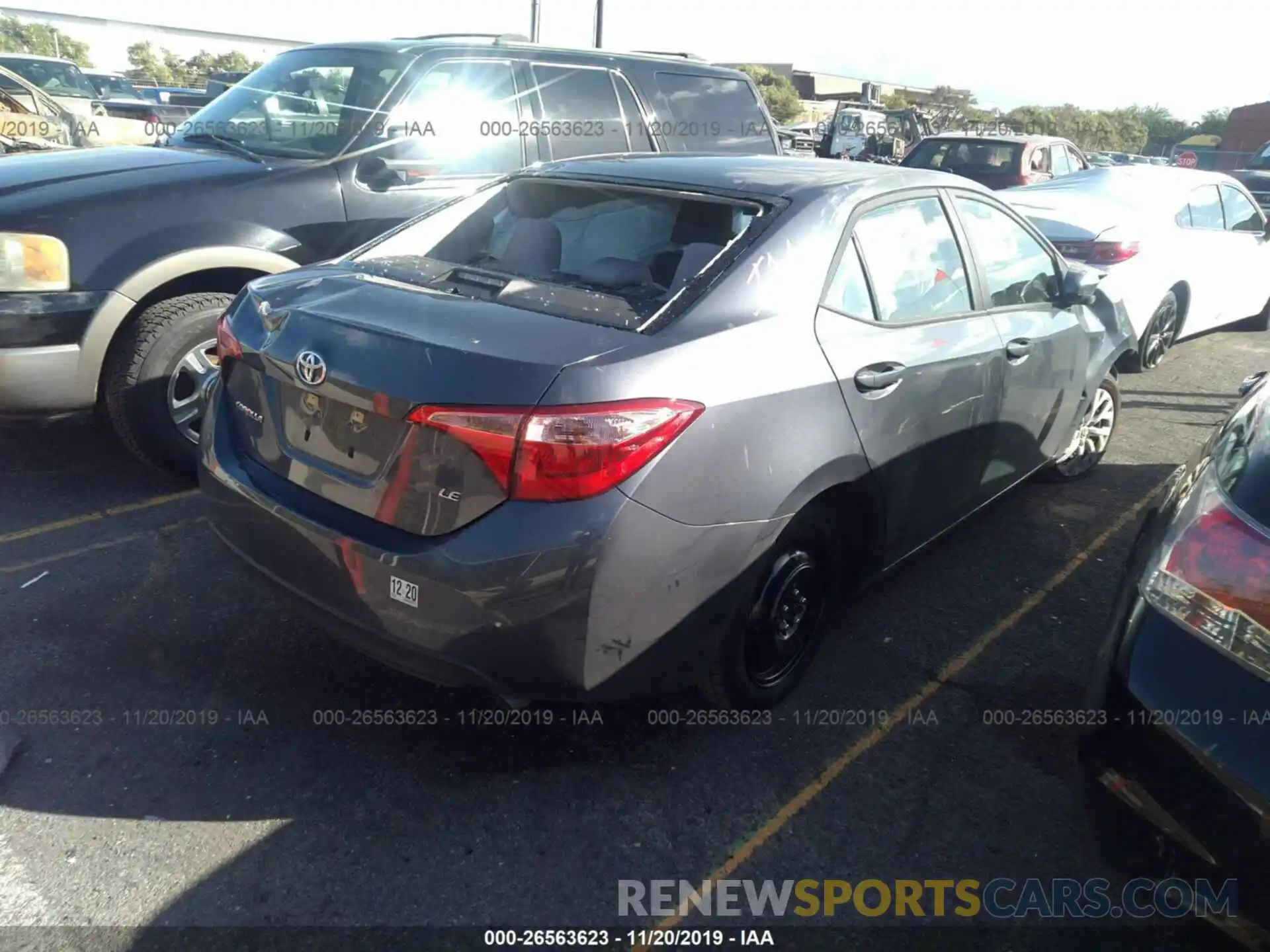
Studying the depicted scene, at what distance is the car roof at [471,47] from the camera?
5254 millimetres

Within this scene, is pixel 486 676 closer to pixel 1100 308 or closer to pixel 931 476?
pixel 931 476

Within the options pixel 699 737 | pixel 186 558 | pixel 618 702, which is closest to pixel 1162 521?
pixel 699 737

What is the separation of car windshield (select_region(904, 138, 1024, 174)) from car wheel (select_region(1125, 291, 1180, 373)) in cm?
649

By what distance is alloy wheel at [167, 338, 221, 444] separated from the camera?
14.6 feet

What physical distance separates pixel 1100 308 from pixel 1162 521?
102 inches

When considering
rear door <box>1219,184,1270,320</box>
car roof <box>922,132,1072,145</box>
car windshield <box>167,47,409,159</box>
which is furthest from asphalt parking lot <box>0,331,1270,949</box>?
car roof <box>922,132,1072,145</box>

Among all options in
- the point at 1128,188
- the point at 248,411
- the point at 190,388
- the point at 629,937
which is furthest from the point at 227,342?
the point at 1128,188

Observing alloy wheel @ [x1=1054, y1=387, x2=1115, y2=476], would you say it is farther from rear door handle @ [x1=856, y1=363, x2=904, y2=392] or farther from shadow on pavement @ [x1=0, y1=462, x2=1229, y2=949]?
rear door handle @ [x1=856, y1=363, x2=904, y2=392]

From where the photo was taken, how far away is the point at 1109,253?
6.83 meters

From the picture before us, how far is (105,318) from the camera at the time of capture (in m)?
4.12

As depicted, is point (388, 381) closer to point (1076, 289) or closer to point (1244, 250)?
point (1076, 289)

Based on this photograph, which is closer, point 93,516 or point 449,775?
point 449,775

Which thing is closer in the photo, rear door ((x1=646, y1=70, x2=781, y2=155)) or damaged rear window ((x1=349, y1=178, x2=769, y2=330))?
damaged rear window ((x1=349, y1=178, x2=769, y2=330))

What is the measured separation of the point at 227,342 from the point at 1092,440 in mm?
4275
